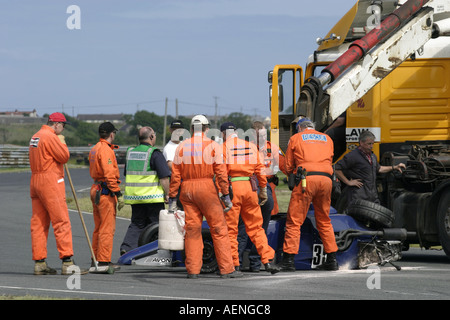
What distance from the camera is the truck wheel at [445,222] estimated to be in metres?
11.8

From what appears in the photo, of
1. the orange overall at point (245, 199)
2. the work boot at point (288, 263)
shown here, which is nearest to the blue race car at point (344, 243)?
the work boot at point (288, 263)

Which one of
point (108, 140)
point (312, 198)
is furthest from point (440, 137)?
point (108, 140)

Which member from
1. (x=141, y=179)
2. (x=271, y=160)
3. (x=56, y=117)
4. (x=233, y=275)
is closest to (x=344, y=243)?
(x=233, y=275)

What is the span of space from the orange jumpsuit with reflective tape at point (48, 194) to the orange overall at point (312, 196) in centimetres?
263

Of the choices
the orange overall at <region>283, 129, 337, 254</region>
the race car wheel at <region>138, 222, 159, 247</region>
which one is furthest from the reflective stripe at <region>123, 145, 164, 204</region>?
the orange overall at <region>283, 129, 337, 254</region>

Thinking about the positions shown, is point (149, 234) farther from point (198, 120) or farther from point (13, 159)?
point (13, 159)

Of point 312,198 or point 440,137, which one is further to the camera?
point 440,137

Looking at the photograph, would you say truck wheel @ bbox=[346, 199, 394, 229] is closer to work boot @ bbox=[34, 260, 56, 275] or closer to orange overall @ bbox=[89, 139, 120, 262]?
orange overall @ bbox=[89, 139, 120, 262]

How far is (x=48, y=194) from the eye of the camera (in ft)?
34.2

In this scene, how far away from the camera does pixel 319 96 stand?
12.3 metres

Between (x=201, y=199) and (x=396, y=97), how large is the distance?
14.3ft

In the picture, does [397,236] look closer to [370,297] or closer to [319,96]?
[319,96]
